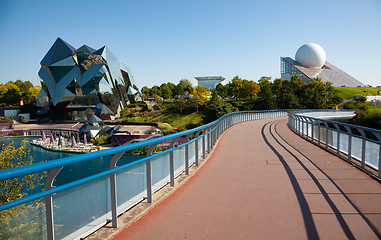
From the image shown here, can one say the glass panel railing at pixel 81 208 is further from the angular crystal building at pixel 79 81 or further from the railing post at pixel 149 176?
the angular crystal building at pixel 79 81

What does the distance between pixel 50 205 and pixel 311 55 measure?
136815 mm

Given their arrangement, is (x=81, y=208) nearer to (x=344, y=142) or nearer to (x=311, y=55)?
(x=344, y=142)

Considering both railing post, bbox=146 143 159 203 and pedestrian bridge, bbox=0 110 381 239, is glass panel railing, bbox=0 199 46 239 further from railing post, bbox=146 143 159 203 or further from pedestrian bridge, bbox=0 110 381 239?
railing post, bbox=146 143 159 203

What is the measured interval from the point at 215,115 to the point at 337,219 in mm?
49112

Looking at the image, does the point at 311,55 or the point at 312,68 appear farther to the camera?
the point at 312,68

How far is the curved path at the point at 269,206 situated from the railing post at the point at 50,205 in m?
0.96

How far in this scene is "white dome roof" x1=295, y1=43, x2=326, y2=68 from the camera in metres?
122

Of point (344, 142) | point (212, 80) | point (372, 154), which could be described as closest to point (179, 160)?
point (372, 154)

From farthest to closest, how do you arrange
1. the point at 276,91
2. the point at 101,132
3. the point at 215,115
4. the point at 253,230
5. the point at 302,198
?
the point at 276,91 < the point at 215,115 < the point at 101,132 < the point at 302,198 < the point at 253,230

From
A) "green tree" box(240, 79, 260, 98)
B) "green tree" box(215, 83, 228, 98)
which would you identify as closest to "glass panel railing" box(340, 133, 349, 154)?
"green tree" box(240, 79, 260, 98)

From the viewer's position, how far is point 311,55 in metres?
123

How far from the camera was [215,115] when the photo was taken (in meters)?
52.9

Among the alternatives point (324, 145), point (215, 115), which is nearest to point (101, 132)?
point (215, 115)

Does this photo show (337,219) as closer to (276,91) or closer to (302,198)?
(302,198)
